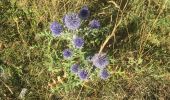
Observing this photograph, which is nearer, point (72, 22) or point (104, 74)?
point (72, 22)

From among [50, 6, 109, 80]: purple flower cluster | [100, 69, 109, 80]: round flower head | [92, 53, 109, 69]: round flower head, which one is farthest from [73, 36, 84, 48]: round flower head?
[100, 69, 109, 80]: round flower head

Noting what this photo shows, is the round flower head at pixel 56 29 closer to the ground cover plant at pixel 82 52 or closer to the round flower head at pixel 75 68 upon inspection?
the ground cover plant at pixel 82 52

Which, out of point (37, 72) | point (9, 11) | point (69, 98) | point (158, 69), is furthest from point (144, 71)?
point (9, 11)

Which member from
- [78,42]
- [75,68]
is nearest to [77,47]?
[78,42]

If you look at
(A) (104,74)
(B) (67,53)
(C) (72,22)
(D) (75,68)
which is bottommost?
(A) (104,74)

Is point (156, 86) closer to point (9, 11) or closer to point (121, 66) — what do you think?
point (121, 66)

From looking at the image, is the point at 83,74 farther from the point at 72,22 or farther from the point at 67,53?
the point at 72,22

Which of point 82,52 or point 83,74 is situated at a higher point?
point 82,52

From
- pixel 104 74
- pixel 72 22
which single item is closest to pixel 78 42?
pixel 72 22
